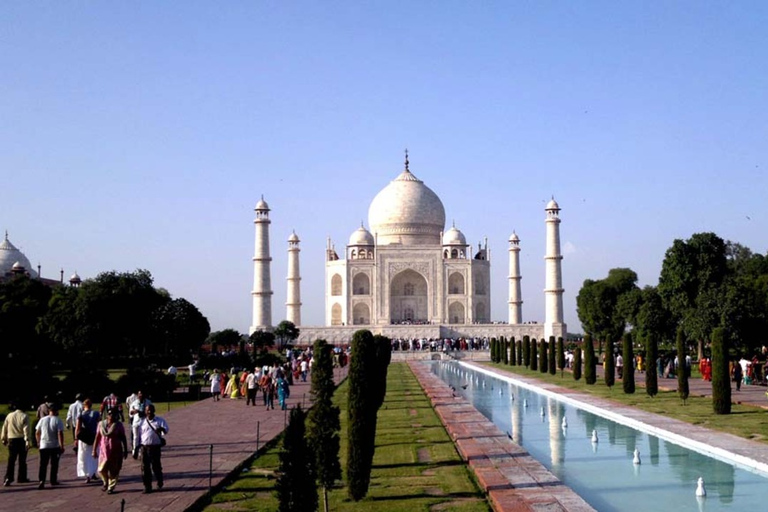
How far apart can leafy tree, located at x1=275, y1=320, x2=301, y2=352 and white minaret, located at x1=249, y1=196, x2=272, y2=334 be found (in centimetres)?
134

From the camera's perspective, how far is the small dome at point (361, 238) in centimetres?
4712

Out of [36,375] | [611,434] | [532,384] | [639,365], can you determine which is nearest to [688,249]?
[639,365]

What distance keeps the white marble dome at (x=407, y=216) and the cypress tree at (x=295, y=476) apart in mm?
42541

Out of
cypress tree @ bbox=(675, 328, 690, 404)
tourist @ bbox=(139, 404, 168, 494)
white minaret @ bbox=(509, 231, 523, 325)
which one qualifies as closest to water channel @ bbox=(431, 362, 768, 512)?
cypress tree @ bbox=(675, 328, 690, 404)

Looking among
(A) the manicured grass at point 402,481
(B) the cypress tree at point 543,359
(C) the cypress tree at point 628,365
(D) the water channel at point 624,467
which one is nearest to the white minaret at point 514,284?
(B) the cypress tree at point 543,359

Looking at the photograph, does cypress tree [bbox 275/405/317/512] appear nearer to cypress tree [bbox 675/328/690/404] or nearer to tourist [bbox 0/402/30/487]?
tourist [bbox 0/402/30/487]

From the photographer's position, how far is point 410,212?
48.1 m

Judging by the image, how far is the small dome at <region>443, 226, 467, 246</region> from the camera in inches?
1879

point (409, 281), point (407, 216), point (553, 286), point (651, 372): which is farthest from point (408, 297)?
point (651, 372)

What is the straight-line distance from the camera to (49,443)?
25.7 ft

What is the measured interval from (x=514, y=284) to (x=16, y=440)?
37.9m

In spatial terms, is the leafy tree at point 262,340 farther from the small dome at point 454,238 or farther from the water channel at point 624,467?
the water channel at point 624,467

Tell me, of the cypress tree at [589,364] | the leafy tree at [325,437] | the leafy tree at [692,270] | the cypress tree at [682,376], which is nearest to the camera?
the leafy tree at [325,437]

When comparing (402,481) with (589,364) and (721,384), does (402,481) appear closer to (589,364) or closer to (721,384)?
(721,384)
